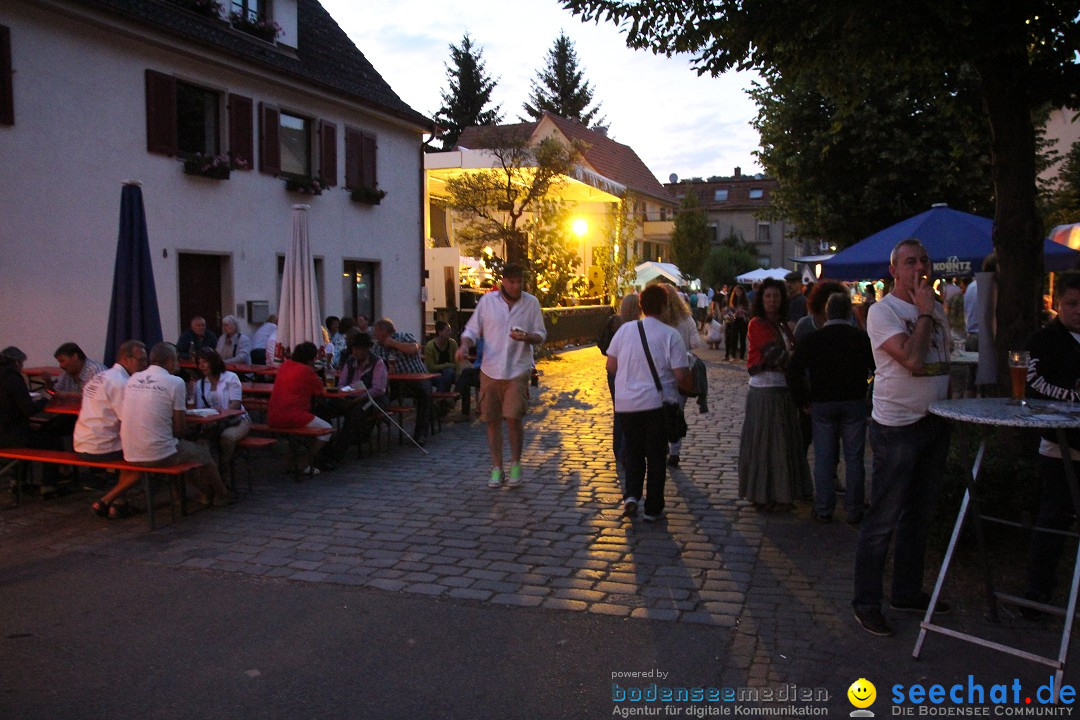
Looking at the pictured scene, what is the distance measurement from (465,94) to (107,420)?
50897 mm

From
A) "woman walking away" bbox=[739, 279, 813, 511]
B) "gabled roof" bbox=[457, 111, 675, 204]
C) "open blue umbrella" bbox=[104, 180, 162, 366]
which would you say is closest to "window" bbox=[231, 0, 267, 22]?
"open blue umbrella" bbox=[104, 180, 162, 366]

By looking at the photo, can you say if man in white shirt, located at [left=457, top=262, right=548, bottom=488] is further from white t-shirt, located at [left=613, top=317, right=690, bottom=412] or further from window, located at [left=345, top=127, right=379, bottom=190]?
window, located at [left=345, top=127, right=379, bottom=190]

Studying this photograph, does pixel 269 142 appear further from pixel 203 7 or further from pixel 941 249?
pixel 941 249

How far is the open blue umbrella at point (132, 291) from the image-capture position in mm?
8172

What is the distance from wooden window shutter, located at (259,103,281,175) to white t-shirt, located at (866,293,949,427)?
13.6 meters

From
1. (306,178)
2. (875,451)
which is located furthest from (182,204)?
(875,451)


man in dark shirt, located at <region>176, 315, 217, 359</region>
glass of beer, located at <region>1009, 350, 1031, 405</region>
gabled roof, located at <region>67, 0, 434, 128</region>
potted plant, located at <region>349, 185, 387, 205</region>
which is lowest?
man in dark shirt, located at <region>176, 315, 217, 359</region>

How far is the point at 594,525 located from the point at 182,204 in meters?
10.4

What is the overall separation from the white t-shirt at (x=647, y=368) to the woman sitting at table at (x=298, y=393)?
10.8 feet

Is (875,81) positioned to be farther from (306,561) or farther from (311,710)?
(311,710)

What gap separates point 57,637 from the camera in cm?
465

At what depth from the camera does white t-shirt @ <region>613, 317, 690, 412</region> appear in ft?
21.6

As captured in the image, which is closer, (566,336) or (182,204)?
A: (182,204)

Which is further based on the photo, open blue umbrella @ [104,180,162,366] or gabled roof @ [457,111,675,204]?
gabled roof @ [457,111,675,204]
